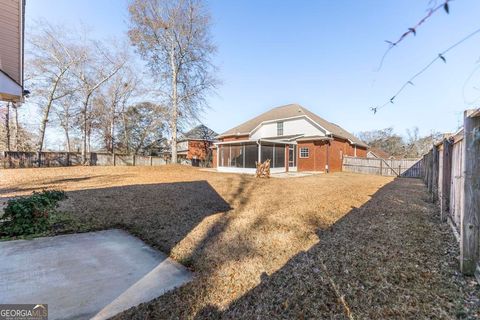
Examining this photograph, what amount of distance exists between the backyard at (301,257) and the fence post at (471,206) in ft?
0.80

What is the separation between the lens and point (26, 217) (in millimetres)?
4320

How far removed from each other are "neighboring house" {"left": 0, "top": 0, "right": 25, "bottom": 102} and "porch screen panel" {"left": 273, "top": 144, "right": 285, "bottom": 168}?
47.6 ft

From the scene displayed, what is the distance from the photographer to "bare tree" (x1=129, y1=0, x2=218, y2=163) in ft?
62.3

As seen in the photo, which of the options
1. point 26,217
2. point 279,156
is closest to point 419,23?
point 26,217

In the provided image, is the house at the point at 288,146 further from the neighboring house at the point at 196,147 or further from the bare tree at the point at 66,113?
the bare tree at the point at 66,113

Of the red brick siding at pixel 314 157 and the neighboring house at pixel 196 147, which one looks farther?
the neighboring house at pixel 196 147

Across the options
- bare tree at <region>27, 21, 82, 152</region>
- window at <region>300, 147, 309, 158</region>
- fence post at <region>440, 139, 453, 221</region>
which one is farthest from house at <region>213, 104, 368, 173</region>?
bare tree at <region>27, 21, 82, 152</region>

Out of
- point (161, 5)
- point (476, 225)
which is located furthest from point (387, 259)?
point (161, 5)

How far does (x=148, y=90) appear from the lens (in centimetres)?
2048

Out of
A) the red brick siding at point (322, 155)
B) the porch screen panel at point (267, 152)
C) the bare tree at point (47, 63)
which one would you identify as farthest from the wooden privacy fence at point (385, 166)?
the bare tree at point (47, 63)

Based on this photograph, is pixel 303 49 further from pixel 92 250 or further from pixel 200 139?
pixel 200 139

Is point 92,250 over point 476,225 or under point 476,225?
under

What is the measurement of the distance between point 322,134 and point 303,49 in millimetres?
9280

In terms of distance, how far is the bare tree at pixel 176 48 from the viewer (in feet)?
62.3
